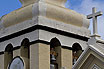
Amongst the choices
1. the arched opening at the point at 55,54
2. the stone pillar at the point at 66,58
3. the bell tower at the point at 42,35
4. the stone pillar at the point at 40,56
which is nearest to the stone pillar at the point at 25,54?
the bell tower at the point at 42,35

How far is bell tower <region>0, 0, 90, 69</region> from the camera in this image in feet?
97.3

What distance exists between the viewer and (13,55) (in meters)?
31.2

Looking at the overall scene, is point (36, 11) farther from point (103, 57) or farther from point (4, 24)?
point (103, 57)

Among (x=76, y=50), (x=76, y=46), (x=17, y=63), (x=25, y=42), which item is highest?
(x=25, y=42)

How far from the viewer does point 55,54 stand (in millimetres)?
30578

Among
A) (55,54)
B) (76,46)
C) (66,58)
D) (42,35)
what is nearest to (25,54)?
(55,54)

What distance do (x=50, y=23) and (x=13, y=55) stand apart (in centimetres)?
272

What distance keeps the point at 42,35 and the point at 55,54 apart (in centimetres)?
144

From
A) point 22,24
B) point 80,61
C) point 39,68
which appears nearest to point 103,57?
point 80,61

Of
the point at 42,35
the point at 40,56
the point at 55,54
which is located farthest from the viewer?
the point at 55,54

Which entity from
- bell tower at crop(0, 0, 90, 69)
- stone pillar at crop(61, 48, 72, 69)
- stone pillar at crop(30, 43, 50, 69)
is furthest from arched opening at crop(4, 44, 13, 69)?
stone pillar at crop(61, 48, 72, 69)

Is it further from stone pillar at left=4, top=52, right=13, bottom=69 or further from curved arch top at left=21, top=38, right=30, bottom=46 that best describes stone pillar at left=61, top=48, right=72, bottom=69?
stone pillar at left=4, top=52, right=13, bottom=69

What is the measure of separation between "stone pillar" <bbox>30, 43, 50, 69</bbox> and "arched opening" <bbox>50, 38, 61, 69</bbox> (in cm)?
82

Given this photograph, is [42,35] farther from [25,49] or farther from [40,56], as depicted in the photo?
[25,49]
